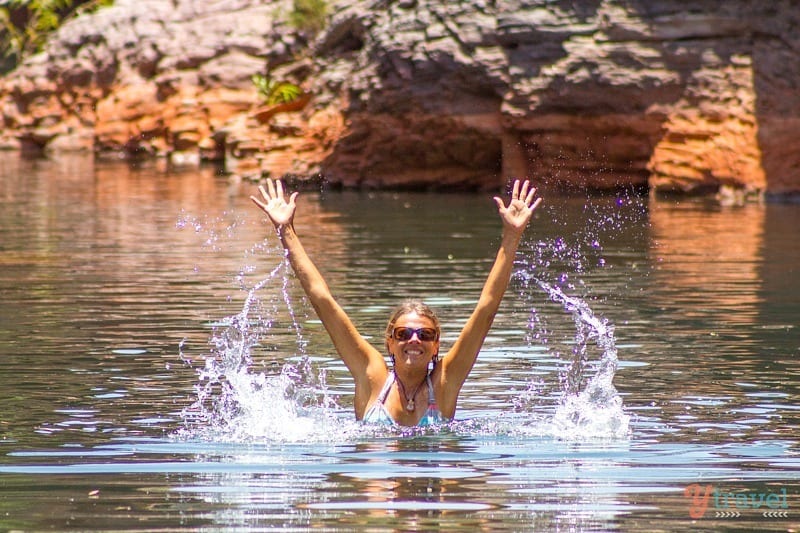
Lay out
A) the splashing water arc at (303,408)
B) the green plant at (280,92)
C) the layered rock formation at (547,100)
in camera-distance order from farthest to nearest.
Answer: the green plant at (280,92) → the layered rock formation at (547,100) → the splashing water arc at (303,408)

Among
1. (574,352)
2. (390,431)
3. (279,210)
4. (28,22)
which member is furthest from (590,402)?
(28,22)

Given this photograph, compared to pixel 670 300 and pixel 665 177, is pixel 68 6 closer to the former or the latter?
pixel 665 177

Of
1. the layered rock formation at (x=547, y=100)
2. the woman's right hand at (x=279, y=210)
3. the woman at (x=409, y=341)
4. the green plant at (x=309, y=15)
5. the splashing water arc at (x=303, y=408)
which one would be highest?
the green plant at (x=309, y=15)

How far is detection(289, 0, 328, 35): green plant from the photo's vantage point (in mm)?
44625

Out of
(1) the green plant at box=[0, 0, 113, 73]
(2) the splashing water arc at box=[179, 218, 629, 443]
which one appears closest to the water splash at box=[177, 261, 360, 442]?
(2) the splashing water arc at box=[179, 218, 629, 443]

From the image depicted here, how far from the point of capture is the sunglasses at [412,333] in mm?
8570

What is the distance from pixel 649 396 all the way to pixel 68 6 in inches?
2115

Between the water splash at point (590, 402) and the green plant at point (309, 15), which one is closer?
the water splash at point (590, 402)

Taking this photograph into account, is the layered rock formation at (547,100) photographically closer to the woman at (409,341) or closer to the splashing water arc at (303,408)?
the splashing water arc at (303,408)

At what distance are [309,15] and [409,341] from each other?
3711 cm

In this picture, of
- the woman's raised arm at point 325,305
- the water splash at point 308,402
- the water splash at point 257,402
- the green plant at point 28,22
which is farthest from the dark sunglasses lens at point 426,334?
the green plant at point 28,22

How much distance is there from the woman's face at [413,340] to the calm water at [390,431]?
0.46m

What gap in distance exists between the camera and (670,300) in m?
15.5

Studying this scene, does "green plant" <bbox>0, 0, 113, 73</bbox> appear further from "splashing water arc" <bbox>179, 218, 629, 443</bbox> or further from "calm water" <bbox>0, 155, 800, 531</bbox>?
"splashing water arc" <bbox>179, 218, 629, 443</bbox>
